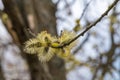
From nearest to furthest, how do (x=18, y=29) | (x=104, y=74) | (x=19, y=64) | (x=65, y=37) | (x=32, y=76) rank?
(x=65, y=37) < (x=18, y=29) < (x=32, y=76) < (x=104, y=74) < (x=19, y=64)

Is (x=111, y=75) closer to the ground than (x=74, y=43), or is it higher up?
higher up

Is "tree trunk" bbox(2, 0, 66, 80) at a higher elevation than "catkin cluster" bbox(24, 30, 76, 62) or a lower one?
higher

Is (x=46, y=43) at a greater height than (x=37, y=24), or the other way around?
(x=37, y=24)

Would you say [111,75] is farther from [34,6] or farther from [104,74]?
[34,6]

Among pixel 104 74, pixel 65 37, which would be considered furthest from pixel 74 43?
pixel 104 74

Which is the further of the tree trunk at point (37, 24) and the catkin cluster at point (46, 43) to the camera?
the tree trunk at point (37, 24)

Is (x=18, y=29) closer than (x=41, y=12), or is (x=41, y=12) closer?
A: (x=18, y=29)

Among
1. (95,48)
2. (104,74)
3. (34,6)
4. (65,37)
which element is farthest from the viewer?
(95,48)

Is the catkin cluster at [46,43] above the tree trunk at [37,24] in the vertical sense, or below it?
below
